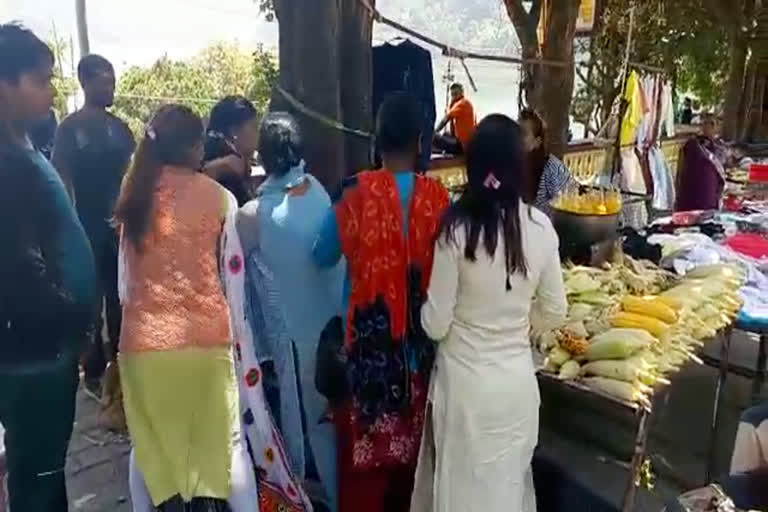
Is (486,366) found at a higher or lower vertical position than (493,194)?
lower

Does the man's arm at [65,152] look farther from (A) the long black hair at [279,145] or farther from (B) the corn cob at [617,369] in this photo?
(B) the corn cob at [617,369]

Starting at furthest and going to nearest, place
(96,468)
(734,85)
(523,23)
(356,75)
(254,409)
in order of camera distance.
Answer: (734,85) → (523,23) → (96,468) → (356,75) → (254,409)

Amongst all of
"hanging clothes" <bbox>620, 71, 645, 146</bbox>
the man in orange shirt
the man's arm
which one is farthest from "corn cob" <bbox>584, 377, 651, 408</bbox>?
the man in orange shirt

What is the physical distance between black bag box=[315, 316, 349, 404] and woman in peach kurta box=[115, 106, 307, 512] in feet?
1.02

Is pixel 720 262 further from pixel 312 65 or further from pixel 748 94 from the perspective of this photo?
pixel 748 94

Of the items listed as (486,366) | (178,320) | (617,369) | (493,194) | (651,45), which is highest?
(651,45)

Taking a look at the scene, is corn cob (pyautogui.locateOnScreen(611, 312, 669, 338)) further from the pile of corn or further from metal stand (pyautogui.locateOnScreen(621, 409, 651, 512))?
metal stand (pyautogui.locateOnScreen(621, 409, 651, 512))

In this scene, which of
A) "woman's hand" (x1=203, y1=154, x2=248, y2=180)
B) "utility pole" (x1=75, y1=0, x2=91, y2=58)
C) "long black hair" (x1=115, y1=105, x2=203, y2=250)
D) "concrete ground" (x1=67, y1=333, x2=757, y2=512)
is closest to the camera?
"long black hair" (x1=115, y1=105, x2=203, y2=250)

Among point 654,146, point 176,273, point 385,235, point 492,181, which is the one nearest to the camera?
point 492,181

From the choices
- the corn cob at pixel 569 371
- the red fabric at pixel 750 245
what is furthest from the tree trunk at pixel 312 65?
the red fabric at pixel 750 245

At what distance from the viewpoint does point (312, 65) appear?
2963mm

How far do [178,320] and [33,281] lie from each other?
0.41m

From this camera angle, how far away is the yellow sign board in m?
6.20

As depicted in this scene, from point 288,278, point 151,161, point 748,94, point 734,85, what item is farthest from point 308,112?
point 748,94
